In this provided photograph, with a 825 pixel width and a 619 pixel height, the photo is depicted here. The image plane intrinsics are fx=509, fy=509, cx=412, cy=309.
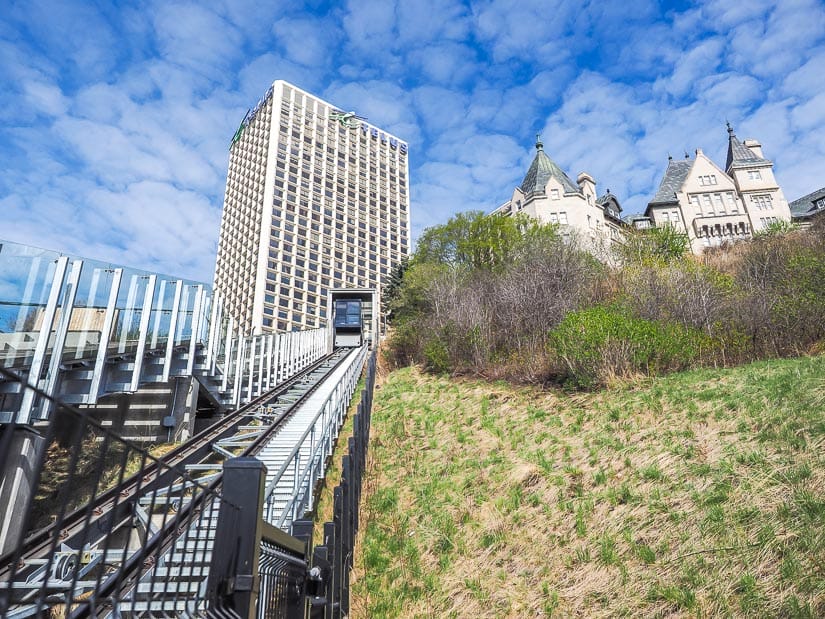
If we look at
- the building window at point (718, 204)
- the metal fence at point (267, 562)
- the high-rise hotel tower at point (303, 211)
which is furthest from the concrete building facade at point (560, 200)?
the metal fence at point (267, 562)

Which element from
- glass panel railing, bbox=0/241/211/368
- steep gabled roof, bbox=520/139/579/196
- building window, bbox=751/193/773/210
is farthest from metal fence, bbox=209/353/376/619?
building window, bbox=751/193/773/210

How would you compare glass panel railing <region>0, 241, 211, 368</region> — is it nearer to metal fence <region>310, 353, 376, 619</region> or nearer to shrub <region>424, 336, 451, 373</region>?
metal fence <region>310, 353, 376, 619</region>

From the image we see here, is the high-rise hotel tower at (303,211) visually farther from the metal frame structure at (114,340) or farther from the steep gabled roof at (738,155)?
the metal frame structure at (114,340)

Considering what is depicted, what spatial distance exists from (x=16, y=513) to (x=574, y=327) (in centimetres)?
1152

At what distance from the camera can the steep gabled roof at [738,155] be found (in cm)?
5150

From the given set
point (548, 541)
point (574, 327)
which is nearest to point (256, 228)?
point (574, 327)

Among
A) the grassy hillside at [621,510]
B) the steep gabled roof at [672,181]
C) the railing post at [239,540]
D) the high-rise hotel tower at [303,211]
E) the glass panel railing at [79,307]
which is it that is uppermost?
the high-rise hotel tower at [303,211]

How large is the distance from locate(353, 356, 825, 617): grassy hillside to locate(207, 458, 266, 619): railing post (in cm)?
386

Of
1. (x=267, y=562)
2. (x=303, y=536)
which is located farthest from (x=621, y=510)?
(x=267, y=562)

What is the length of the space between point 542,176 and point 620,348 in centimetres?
4463

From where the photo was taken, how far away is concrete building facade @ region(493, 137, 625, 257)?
49.4 m

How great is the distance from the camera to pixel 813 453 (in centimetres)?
586

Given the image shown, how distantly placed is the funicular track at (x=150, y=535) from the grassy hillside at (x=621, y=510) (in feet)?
7.77

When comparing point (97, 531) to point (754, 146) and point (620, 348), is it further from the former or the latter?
point (754, 146)
